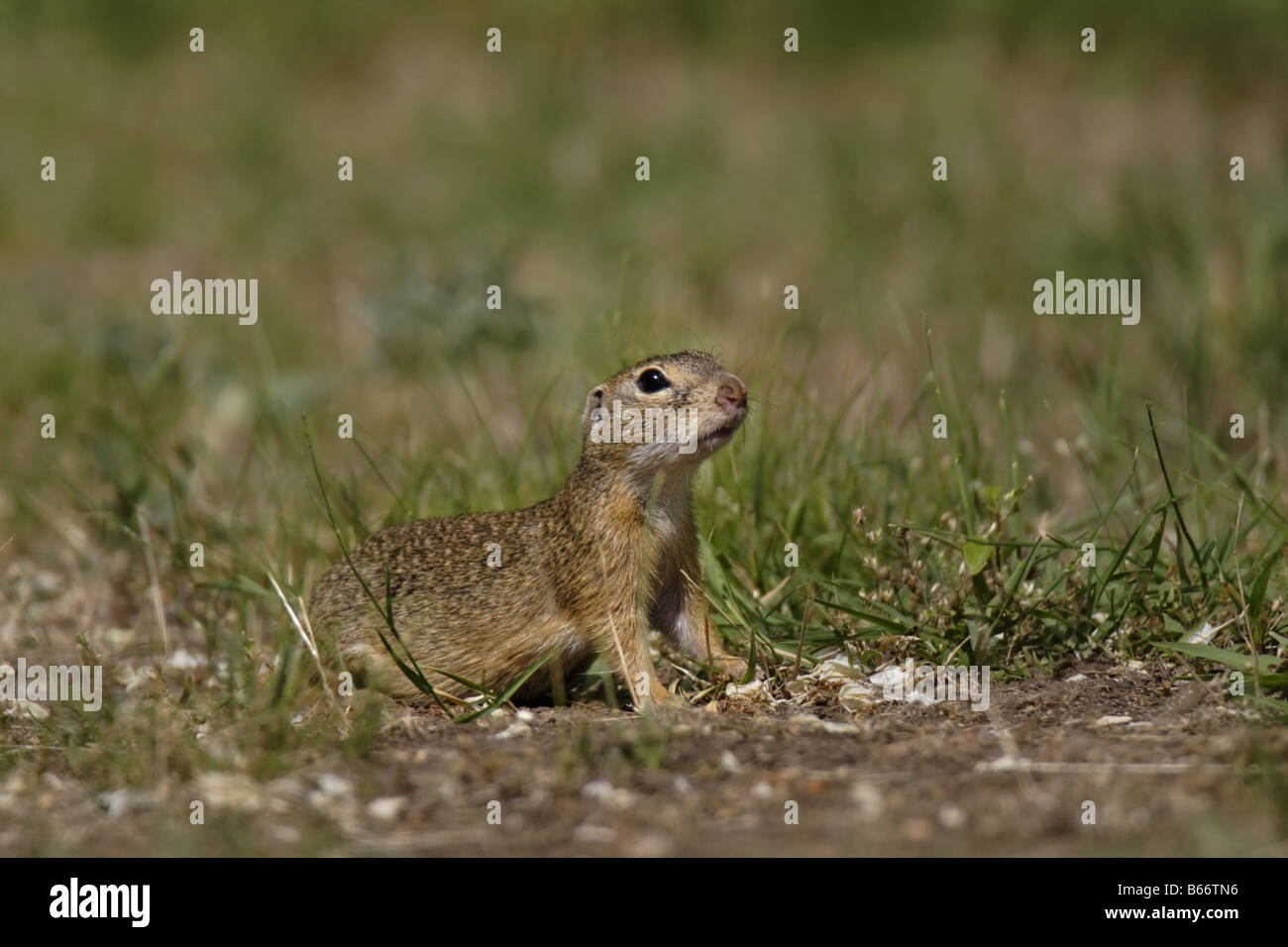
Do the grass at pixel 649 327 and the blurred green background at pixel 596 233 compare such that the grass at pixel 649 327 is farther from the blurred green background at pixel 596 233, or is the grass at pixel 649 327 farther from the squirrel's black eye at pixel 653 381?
the squirrel's black eye at pixel 653 381

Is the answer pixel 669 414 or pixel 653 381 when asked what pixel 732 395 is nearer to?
pixel 669 414

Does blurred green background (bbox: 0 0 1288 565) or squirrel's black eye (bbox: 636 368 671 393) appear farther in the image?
blurred green background (bbox: 0 0 1288 565)

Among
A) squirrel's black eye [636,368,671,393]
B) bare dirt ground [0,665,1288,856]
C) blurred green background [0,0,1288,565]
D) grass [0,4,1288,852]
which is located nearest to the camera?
bare dirt ground [0,665,1288,856]

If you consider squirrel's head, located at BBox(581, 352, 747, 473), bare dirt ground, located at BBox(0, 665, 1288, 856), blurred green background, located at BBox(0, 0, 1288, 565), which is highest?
blurred green background, located at BBox(0, 0, 1288, 565)

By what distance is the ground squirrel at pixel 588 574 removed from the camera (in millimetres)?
5020

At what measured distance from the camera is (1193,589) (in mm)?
4715

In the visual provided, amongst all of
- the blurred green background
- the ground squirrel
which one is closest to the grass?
the blurred green background

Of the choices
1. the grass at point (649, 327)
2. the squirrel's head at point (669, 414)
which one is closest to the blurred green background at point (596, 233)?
the grass at point (649, 327)

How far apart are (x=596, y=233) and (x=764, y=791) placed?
6.98 metres

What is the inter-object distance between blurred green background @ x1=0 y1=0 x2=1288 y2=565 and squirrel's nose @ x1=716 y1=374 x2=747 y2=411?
2.87 feet

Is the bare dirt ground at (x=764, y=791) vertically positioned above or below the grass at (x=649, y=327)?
below

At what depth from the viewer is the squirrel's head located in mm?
4961

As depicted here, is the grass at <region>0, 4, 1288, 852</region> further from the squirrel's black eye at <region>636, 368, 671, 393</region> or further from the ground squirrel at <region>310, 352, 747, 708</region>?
the squirrel's black eye at <region>636, 368, 671, 393</region>

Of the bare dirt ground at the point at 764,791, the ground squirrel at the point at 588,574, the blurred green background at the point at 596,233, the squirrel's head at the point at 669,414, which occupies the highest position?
the blurred green background at the point at 596,233
